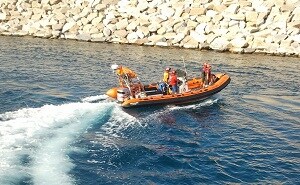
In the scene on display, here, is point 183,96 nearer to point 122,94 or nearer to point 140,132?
point 122,94

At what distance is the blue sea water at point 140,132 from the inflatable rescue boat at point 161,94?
39 cm

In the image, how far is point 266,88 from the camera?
81.7ft

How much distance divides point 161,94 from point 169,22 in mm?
18994

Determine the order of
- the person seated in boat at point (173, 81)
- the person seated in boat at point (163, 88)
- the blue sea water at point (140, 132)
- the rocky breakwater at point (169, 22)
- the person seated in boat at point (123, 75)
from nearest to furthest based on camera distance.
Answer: the blue sea water at point (140, 132)
the person seated in boat at point (123, 75)
the person seated in boat at point (173, 81)
the person seated in boat at point (163, 88)
the rocky breakwater at point (169, 22)

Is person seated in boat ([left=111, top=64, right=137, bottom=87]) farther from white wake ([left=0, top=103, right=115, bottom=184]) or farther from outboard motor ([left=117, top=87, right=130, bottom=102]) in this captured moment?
white wake ([left=0, top=103, right=115, bottom=184])

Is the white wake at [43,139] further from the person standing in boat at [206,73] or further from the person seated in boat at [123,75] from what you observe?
the person standing in boat at [206,73]

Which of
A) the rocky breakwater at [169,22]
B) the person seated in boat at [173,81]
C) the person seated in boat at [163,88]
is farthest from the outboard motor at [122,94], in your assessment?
the rocky breakwater at [169,22]

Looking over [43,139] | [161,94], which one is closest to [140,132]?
[43,139]

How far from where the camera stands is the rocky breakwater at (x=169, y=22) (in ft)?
118

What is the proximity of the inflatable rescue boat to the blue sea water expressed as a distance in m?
0.39

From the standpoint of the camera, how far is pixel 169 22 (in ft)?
129

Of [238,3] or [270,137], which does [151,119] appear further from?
[238,3]

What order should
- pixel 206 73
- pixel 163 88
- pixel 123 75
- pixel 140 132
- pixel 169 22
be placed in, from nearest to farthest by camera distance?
pixel 140 132 < pixel 123 75 < pixel 163 88 < pixel 206 73 < pixel 169 22

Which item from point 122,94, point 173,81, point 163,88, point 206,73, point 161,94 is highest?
point 206,73
